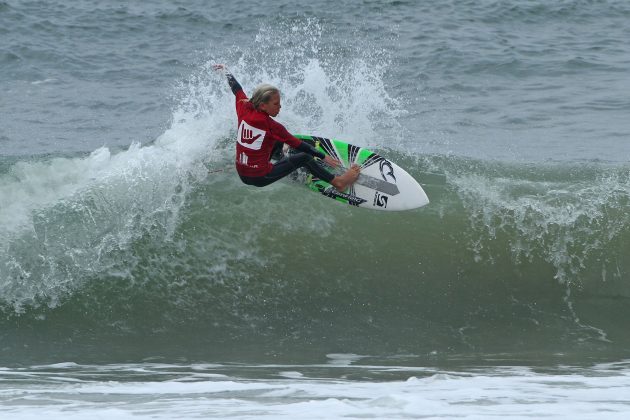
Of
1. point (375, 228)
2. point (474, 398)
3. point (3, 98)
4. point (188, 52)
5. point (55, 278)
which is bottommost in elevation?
point (474, 398)

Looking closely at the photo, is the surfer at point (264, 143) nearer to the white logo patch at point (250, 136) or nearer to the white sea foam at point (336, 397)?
the white logo patch at point (250, 136)

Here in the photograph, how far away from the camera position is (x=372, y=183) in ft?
27.9

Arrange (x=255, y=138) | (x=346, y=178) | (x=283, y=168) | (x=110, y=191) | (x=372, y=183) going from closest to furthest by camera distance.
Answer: (x=255, y=138), (x=283, y=168), (x=346, y=178), (x=372, y=183), (x=110, y=191)

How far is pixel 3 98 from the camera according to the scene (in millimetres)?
14828

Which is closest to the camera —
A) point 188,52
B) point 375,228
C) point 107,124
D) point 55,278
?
point 55,278

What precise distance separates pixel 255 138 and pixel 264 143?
0.10m

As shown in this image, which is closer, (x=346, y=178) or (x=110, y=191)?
(x=346, y=178)

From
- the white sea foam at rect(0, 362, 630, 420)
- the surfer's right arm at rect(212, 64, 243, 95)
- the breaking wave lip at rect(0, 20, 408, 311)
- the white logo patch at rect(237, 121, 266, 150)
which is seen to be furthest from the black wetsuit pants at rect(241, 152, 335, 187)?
the white sea foam at rect(0, 362, 630, 420)

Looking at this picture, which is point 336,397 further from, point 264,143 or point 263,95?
point 263,95

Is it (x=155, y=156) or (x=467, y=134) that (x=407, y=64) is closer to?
(x=467, y=134)

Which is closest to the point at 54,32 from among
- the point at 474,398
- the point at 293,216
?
the point at 293,216

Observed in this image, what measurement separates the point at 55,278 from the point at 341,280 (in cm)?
275

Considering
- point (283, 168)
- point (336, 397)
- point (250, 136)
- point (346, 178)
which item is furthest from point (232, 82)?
point (336, 397)

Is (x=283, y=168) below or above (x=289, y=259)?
above
